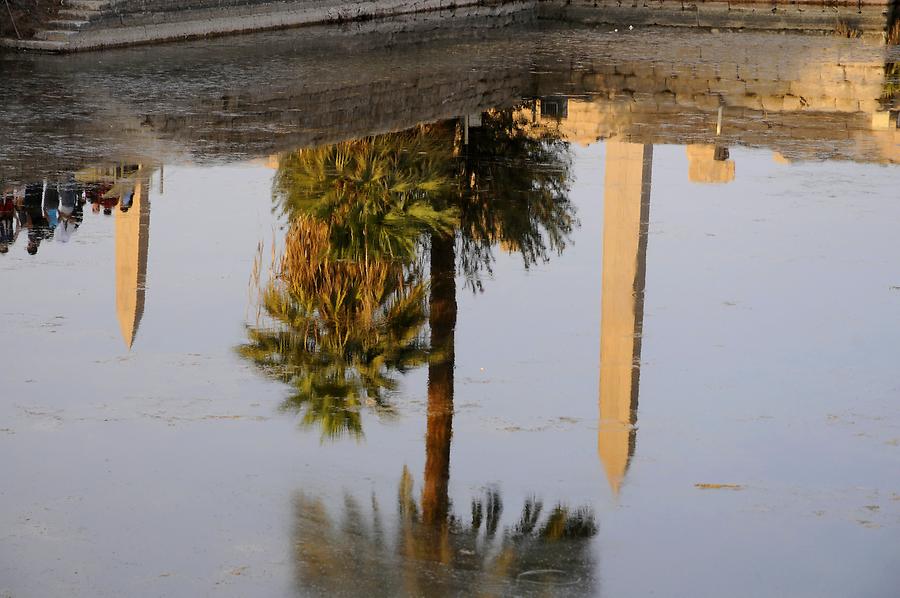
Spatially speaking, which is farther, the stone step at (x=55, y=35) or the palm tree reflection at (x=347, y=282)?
the stone step at (x=55, y=35)

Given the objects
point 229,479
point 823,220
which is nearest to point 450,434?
point 229,479

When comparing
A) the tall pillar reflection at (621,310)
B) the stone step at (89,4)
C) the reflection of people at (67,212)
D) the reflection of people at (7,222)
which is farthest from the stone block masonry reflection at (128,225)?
the stone step at (89,4)

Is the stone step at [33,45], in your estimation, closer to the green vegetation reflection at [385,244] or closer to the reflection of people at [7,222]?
the green vegetation reflection at [385,244]

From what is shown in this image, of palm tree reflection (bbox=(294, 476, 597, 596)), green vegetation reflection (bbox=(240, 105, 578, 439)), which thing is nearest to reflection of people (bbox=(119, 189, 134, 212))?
green vegetation reflection (bbox=(240, 105, 578, 439))

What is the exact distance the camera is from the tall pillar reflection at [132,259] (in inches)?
408

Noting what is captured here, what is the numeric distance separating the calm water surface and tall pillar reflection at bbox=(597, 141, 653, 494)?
0.03m

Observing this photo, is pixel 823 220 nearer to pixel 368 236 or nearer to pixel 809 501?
pixel 368 236

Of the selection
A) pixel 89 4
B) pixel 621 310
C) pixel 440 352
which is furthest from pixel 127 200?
pixel 89 4

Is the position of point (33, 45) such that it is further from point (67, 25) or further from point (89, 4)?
point (89, 4)

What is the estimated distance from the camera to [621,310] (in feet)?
34.4

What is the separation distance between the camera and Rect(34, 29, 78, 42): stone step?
952 inches

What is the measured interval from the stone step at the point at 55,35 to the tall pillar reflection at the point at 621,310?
11.1m

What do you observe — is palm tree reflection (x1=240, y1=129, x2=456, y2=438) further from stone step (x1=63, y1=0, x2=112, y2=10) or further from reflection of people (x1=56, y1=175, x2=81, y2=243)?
stone step (x1=63, y1=0, x2=112, y2=10)

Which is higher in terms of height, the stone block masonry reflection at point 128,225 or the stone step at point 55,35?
the stone step at point 55,35
